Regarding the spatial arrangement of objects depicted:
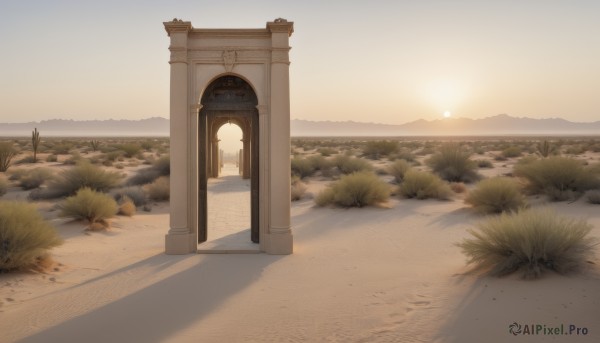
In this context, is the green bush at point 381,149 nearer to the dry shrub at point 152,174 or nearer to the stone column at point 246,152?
the stone column at point 246,152

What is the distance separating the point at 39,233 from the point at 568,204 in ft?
44.0

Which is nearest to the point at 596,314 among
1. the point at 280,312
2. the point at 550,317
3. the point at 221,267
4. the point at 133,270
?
the point at 550,317

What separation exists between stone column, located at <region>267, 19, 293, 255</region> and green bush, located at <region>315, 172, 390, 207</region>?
17.4ft

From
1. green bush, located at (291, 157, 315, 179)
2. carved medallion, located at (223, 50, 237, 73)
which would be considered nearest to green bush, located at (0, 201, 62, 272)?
carved medallion, located at (223, 50, 237, 73)

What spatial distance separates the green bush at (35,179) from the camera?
722 inches

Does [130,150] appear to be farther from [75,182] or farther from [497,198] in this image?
[497,198]

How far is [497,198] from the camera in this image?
496 inches

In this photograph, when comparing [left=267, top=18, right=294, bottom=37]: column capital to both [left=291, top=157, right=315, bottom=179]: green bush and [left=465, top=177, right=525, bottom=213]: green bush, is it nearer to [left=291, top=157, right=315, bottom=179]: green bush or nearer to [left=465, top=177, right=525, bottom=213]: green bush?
[left=465, top=177, right=525, bottom=213]: green bush

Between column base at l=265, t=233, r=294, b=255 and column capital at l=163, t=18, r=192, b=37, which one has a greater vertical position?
column capital at l=163, t=18, r=192, b=37

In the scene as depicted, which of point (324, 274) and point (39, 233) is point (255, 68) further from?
point (39, 233)

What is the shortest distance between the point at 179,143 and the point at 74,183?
8.95m

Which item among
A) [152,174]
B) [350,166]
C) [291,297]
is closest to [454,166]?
[350,166]

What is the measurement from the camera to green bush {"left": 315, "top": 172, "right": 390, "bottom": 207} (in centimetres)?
1417

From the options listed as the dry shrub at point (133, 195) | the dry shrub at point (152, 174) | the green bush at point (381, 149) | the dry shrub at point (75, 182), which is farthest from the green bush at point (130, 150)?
the dry shrub at point (133, 195)
